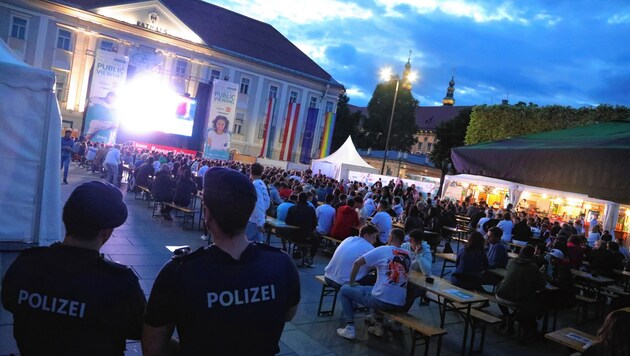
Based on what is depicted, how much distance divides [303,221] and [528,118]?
26183 millimetres

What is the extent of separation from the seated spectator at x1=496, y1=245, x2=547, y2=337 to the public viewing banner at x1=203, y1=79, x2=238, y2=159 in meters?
27.4

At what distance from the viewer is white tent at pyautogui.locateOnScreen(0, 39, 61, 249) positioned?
5344mm

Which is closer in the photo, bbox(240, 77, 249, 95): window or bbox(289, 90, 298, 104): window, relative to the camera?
bbox(240, 77, 249, 95): window

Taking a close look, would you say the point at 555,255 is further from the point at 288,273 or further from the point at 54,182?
the point at 54,182

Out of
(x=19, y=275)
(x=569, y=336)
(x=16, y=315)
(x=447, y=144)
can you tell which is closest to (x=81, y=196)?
(x=19, y=275)

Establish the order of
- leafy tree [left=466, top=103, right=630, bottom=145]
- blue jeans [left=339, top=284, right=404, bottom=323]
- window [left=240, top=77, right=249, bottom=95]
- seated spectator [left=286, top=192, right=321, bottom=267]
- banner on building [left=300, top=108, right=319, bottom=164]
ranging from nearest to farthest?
blue jeans [left=339, top=284, right=404, bottom=323] → seated spectator [left=286, top=192, right=321, bottom=267] → leafy tree [left=466, top=103, right=630, bottom=145] → banner on building [left=300, top=108, right=319, bottom=164] → window [left=240, top=77, right=249, bottom=95]

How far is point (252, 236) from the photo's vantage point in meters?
7.19

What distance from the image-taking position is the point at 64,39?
112ft

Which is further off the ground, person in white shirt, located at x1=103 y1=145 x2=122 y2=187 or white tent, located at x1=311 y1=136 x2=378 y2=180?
white tent, located at x1=311 y1=136 x2=378 y2=180

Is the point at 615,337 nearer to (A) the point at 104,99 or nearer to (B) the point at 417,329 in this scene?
(B) the point at 417,329

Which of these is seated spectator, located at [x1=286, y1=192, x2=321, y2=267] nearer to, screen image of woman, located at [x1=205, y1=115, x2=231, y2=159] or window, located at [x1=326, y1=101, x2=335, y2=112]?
screen image of woman, located at [x1=205, y1=115, x2=231, y2=159]

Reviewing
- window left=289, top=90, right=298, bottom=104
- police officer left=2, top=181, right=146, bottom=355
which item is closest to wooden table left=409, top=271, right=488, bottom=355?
police officer left=2, top=181, right=146, bottom=355

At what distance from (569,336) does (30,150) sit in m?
6.80

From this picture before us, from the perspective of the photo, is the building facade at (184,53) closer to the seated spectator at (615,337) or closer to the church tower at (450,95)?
the seated spectator at (615,337)
